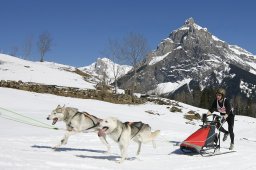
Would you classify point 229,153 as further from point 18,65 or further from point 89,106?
point 18,65

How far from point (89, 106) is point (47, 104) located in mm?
3810

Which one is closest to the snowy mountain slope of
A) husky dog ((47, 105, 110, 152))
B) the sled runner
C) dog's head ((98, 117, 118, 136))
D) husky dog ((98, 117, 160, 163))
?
the sled runner

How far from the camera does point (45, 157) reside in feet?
29.1

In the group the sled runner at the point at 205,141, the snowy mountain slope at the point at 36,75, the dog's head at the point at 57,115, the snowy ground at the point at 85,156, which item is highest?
the snowy mountain slope at the point at 36,75

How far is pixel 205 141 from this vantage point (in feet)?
37.4

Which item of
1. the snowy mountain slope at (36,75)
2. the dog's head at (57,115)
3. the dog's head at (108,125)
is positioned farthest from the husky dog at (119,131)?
the snowy mountain slope at (36,75)

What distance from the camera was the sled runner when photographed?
37.1 feet

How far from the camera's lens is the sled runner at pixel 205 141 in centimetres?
1130

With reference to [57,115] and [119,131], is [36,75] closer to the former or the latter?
[57,115]

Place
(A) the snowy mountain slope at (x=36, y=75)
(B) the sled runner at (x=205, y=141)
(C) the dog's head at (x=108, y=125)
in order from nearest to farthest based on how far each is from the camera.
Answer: (C) the dog's head at (x=108, y=125) → (B) the sled runner at (x=205, y=141) → (A) the snowy mountain slope at (x=36, y=75)

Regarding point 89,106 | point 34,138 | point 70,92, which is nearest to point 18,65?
point 70,92

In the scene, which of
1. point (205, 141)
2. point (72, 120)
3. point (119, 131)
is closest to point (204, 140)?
point (205, 141)

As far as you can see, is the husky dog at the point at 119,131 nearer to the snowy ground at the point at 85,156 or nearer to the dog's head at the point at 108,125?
the dog's head at the point at 108,125

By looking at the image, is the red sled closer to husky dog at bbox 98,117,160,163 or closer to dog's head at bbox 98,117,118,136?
husky dog at bbox 98,117,160,163
